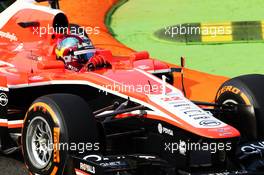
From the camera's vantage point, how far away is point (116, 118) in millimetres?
6441

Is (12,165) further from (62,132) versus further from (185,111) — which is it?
(185,111)

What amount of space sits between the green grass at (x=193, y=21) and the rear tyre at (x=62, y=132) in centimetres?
514

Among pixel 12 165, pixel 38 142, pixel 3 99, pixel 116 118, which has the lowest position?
pixel 12 165

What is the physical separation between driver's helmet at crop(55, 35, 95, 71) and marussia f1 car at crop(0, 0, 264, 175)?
1cm

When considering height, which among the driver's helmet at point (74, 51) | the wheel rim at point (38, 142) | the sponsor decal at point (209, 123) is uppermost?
the driver's helmet at point (74, 51)

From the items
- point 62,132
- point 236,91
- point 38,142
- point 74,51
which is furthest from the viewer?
point 74,51

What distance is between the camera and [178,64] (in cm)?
1106

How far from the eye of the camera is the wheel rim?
5.95 meters

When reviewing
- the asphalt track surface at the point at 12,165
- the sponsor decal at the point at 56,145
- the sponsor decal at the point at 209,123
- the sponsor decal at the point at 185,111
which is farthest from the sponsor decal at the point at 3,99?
the sponsor decal at the point at 209,123

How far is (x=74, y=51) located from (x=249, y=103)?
211cm

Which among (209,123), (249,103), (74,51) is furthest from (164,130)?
(74,51)

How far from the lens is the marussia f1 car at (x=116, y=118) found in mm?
5523

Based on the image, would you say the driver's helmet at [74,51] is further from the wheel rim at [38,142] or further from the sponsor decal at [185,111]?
the sponsor decal at [185,111]

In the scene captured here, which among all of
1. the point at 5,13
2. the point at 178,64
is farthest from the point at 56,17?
the point at 178,64
